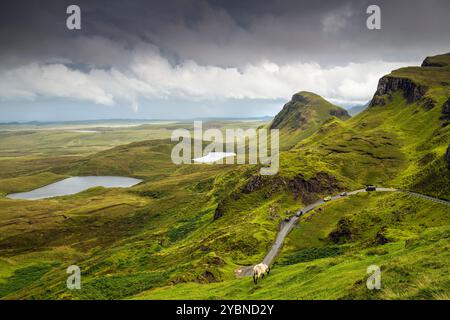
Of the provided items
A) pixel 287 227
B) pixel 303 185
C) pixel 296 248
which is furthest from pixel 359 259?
pixel 303 185

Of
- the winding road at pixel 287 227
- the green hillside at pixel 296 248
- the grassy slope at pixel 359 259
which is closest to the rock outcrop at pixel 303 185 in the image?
the green hillside at pixel 296 248

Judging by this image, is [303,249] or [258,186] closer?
[303,249]

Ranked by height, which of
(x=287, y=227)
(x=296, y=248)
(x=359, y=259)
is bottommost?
(x=296, y=248)

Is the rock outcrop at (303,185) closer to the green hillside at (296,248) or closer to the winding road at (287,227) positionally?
the green hillside at (296,248)

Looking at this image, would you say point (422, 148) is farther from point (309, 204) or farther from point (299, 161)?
point (309, 204)

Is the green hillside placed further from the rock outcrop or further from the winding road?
the winding road

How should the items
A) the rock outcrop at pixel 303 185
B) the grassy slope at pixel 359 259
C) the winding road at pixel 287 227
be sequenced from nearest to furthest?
the grassy slope at pixel 359 259 < the winding road at pixel 287 227 < the rock outcrop at pixel 303 185

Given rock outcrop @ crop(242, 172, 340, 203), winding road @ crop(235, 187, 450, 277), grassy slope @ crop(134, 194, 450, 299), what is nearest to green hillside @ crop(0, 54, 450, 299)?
grassy slope @ crop(134, 194, 450, 299)

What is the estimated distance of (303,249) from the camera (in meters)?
110

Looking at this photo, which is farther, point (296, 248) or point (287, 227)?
point (287, 227)

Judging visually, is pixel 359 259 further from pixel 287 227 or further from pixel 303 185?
pixel 303 185

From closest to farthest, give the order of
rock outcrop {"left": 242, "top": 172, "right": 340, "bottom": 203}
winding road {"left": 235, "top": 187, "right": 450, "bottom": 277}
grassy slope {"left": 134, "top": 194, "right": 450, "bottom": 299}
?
1. grassy slope {"left": 134, "top": 194, "right": 450, "bottom": 299}
2. winding road {"left": 235, "top": 187, "right": 450, "bottom": 277}
3. rock outcrop {"left": 242, "top": 172, "right": 340, "bottom": 203}
